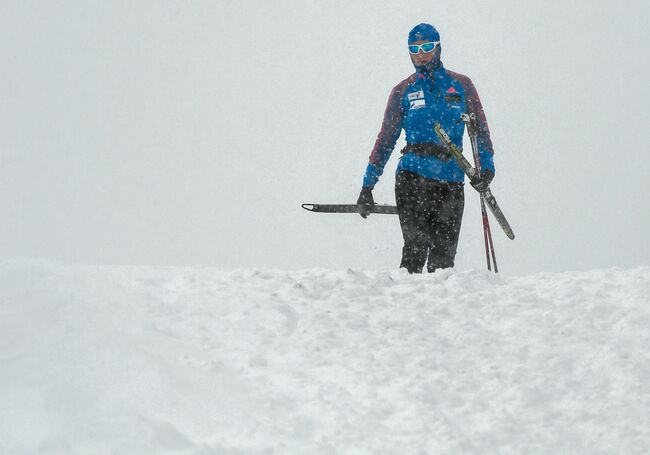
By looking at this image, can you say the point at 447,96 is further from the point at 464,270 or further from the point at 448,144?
the point at 464,270

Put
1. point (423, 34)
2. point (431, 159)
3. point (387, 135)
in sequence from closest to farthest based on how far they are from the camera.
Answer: point (431, 159)
point (423, 34)
point (387, 135)

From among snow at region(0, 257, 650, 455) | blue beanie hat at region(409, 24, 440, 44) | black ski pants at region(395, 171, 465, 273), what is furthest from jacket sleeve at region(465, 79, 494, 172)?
snow at region(0, 257, 650, 455)

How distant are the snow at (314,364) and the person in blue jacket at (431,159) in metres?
1.54

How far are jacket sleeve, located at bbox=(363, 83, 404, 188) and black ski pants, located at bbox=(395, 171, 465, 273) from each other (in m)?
0.46

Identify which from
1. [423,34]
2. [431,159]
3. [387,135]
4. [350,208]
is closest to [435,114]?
[431,159]

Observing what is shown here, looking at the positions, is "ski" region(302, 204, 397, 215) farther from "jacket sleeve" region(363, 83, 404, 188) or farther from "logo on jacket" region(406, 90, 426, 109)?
"logo on jacket" region(406, 90, 426, 109)

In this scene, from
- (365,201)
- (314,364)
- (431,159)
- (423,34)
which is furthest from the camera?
(365,201)

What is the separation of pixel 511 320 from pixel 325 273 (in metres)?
1.28

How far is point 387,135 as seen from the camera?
23.8 ft

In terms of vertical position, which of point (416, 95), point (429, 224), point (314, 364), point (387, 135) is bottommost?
point (314, 364)

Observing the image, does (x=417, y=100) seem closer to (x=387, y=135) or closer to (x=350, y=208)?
(x=387, y=135)

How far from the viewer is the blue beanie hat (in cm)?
699

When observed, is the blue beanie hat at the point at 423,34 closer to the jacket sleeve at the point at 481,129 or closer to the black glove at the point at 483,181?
the jacket sleeve at the point at 481,129

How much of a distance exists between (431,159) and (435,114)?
0.33m
